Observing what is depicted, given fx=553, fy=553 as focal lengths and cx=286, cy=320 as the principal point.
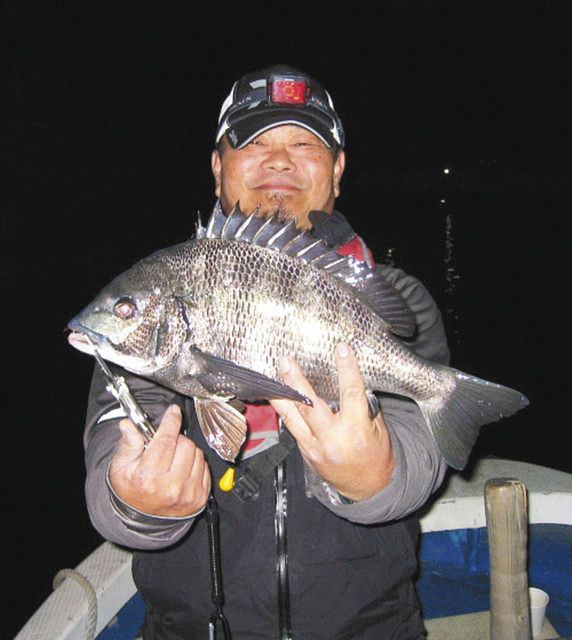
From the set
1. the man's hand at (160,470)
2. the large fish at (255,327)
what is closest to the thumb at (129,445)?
the man's hand at (160,470)

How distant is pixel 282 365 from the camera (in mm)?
2010

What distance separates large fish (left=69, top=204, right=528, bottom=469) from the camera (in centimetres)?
203

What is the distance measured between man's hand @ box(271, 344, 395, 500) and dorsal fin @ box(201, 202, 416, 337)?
0.29 meters

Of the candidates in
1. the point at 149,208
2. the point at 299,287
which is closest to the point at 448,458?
the point at 299,287

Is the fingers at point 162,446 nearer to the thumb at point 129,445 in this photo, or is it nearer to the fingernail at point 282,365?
the thumb at point 129,445

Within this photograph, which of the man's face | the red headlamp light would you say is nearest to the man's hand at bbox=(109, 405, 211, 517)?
the man's face

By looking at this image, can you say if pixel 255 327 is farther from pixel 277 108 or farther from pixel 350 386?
pixel 277 108

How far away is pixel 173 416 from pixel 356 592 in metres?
1.23

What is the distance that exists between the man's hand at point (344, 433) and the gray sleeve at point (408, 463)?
6 cm

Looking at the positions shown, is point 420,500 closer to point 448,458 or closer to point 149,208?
point 448,458

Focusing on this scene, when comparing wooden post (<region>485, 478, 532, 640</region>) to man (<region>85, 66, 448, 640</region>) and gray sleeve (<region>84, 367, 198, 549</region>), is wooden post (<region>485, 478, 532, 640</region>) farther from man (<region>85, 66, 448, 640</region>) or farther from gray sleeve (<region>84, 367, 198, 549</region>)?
gray sleeve (<region>84, 367, 198, 549</region>)

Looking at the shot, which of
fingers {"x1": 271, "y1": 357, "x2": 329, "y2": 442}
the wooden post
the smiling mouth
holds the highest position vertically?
the smiling mouth

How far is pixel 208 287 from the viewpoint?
2057mm

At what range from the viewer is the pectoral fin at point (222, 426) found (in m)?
2.12
